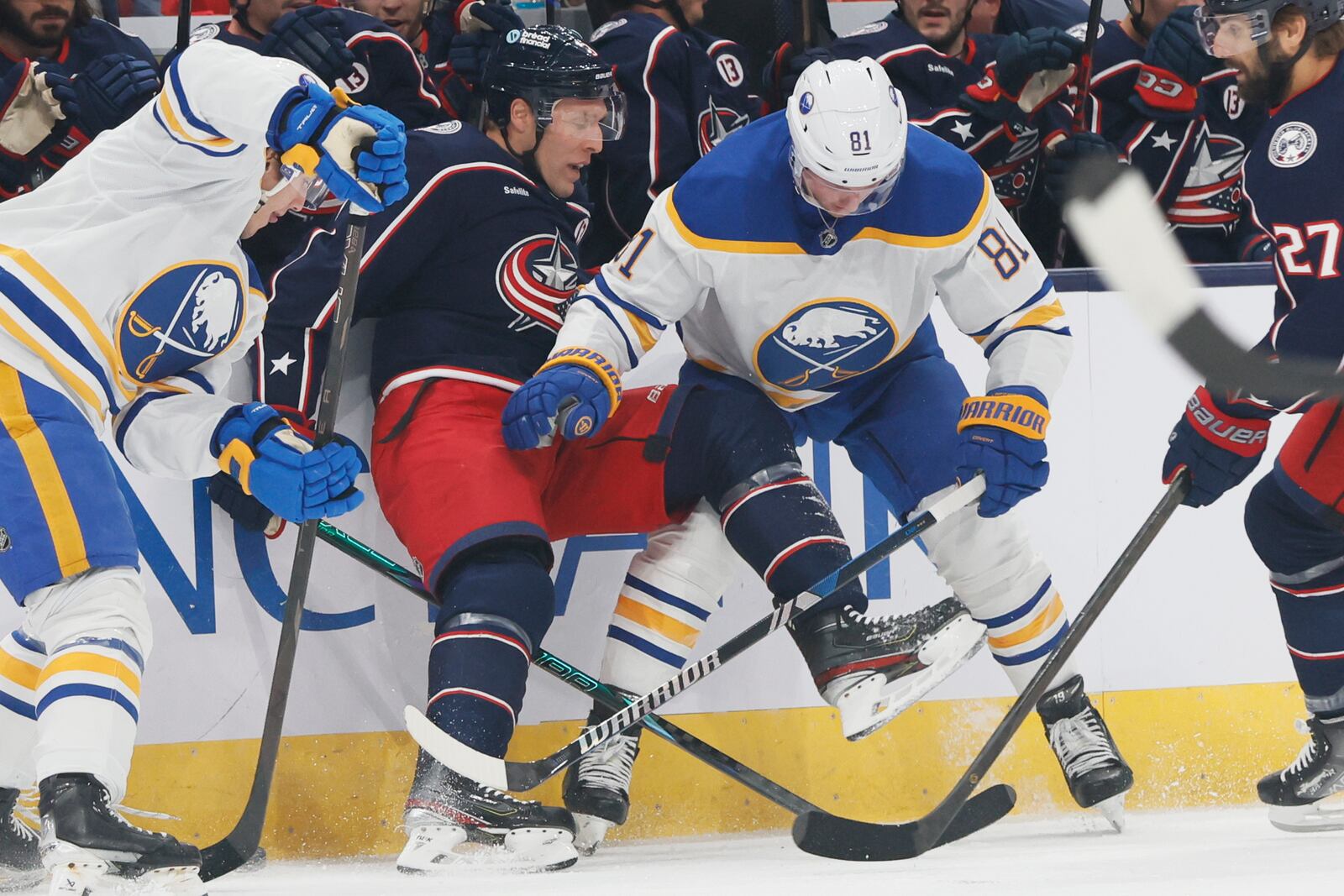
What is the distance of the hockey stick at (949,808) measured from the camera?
8.09 ft

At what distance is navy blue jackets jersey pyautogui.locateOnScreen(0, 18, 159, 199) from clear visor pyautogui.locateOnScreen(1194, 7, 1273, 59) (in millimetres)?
2063

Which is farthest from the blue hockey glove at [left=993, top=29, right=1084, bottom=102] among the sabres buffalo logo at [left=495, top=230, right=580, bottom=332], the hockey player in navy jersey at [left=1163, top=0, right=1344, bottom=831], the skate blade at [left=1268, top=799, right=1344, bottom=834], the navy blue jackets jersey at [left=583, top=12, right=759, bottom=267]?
the skate blade at [left=1268, top=799, right=1344, bottom=834]

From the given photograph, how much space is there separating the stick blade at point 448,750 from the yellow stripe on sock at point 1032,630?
0.97 m

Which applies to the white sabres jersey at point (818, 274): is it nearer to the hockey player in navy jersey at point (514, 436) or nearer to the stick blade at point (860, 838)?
the hockey player in navy jersey at point (514, 436)

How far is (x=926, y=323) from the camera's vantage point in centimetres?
290

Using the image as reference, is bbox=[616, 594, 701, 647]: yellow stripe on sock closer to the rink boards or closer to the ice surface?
the rink boards

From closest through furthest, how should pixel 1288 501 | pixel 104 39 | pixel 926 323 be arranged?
pixel 1288 501
pixel 926 323
pixel 104 39

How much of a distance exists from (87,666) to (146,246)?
60 cm

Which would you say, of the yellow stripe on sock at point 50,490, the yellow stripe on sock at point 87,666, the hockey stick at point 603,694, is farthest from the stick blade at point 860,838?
the yellow stripe on sock at point 50,490

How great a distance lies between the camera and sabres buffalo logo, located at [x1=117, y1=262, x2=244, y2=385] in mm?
2248

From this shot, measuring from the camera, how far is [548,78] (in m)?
2.82

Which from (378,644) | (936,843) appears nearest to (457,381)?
(378,644)

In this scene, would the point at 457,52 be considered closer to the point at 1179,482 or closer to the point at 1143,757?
the point at 1179,482

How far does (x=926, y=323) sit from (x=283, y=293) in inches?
46.2
